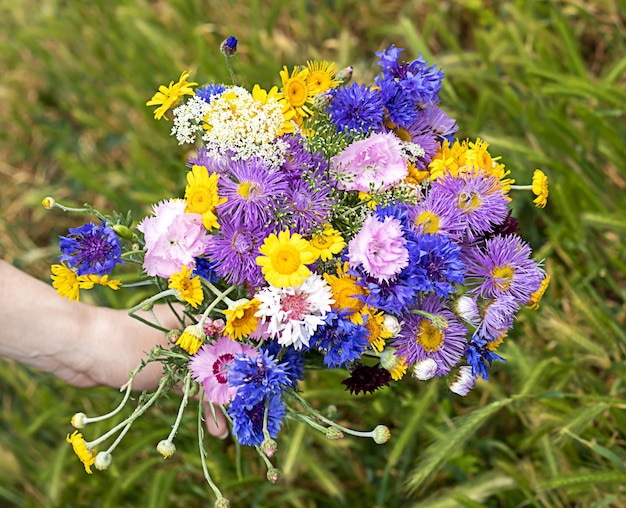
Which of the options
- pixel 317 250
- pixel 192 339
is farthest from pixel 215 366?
pixel 317 250

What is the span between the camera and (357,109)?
2.39ft

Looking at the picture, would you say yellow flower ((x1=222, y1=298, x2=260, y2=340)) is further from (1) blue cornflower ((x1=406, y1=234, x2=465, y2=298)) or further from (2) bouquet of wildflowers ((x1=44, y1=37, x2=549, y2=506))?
(1) blue cornflower ((x1=406, y1=234, x2=465, y2=298))

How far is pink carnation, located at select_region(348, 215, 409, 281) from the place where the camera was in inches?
25.4

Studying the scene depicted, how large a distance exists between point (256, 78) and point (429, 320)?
1.06 metres

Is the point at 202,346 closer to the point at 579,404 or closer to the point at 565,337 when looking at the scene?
the point at 565,337

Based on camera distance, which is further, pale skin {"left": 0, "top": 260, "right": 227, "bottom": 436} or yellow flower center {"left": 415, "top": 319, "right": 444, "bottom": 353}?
pale skin {"left": 0, "top": 260, "right": 227, "bottom": 436}

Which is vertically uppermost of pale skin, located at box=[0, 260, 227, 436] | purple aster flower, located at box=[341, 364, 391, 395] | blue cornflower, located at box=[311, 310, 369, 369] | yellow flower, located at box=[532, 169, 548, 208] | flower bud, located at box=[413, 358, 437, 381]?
yellow flower, located at box=[532, 169, 548, 208]

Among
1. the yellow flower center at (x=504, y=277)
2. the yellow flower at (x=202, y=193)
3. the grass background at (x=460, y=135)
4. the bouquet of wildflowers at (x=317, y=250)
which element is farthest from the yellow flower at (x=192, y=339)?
the grass background at (x=460, y=135)

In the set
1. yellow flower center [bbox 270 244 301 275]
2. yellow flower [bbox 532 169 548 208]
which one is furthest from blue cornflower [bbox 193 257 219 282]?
yellow flower [bbox 532 169 548 208]

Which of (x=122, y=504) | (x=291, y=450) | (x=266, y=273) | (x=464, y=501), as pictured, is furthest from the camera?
(x=122, y=504)

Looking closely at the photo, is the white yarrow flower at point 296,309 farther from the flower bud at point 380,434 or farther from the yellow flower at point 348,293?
the flower bud at point 380,434

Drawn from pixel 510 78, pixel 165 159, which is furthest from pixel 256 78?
pixel 510 78

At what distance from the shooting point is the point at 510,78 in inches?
65.2

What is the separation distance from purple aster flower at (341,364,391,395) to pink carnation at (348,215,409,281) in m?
0.12
